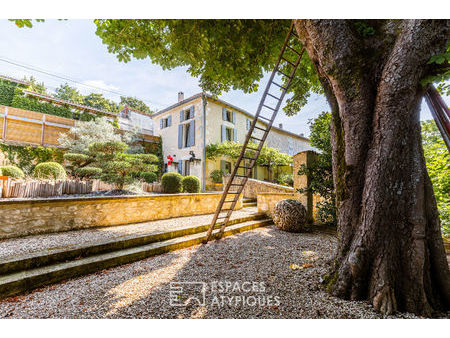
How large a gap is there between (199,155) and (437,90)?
1123cm

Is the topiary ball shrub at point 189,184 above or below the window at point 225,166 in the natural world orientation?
below

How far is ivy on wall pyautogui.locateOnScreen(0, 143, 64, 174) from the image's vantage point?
31.8ft

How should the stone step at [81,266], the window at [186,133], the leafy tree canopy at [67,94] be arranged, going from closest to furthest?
1. the stone step at [81,266]
2. the window at [186,133]
3. the leafy tree canopy at [67,94]

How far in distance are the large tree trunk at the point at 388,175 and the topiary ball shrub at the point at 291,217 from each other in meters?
2.67

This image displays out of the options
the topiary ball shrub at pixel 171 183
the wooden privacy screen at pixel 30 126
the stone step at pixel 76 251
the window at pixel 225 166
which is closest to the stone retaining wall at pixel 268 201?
the stone step at pixel 76 251

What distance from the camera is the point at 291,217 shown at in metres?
4.44

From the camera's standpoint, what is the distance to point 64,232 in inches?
141

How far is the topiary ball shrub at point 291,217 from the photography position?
4426mm

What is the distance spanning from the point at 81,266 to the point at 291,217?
3.94 meters

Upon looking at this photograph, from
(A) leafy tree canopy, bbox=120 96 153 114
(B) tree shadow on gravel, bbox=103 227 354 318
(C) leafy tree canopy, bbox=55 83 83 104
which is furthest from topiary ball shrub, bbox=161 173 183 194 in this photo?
(A) leafy tree canopy, bbox=120 96 153 114

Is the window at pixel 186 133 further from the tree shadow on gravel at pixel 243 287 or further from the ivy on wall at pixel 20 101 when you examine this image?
the tree shadow on gravel at pixel 243 287

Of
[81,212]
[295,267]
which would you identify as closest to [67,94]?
[81,212]

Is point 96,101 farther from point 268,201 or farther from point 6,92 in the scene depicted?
point 268,201

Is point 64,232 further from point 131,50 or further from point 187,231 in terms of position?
point 131,50
